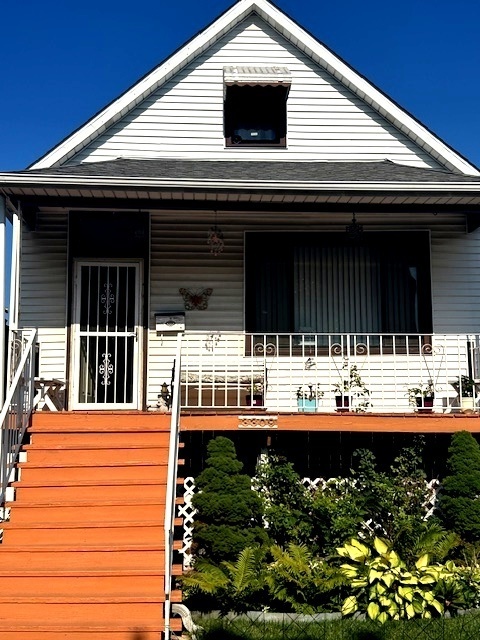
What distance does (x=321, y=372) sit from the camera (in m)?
10.4

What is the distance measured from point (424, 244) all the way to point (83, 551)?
6.81 meters

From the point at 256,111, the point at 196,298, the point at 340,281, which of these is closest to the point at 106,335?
the point at 196,298

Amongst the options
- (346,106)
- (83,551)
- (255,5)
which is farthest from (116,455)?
(255,5)

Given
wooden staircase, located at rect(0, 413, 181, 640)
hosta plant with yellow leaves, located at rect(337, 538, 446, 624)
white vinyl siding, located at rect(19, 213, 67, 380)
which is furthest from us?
white vinyl siding, located at rect(19, 213, 67, 380)

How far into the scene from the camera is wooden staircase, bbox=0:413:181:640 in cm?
583

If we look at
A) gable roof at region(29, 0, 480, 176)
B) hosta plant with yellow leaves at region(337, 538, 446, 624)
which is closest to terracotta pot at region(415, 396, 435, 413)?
hosta plant with yellow leaves at region(337, 538, 446, 624)

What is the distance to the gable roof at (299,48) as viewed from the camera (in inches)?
440

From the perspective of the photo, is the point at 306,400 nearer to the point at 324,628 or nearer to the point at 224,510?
the point at 224,510

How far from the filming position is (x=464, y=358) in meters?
10.7

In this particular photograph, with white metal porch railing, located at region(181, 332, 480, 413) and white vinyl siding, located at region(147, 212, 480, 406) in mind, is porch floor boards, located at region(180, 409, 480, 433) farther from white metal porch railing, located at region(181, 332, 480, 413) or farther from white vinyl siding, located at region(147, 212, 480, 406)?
white vinyl siding, located at region(147, 212, 480, 406)

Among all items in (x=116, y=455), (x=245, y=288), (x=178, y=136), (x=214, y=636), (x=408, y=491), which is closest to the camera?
(x=214, y=636)

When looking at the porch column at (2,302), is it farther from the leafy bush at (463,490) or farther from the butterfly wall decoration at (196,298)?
the leafy bush at (463,490)

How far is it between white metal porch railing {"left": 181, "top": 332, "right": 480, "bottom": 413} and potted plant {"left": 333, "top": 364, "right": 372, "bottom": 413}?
4 centimetres

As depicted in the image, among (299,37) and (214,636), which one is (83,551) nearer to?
(214,636)
